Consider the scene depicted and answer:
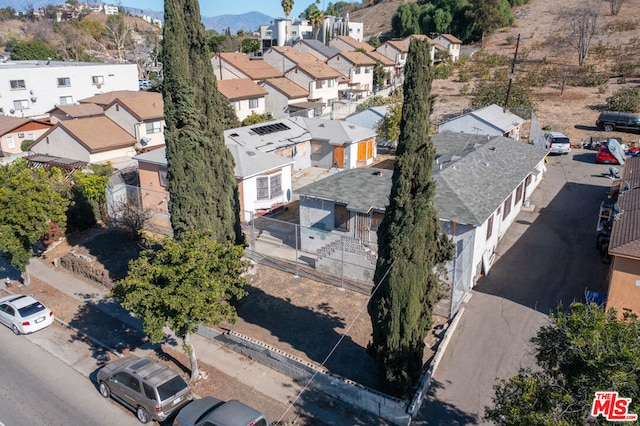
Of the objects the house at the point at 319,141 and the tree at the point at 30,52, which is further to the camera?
the tree at the point at 30,52

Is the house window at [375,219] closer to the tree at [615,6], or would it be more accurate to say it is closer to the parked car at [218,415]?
the parked car at [218,415]

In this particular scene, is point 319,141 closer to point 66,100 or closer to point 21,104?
point 66,100

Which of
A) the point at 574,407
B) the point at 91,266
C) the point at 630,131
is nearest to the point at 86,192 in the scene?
the point at 91,266

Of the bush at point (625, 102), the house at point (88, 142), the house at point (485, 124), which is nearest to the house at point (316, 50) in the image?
the house at point (485, 124)

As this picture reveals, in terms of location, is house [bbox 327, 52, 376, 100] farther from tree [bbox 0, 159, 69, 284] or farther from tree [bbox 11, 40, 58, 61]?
tree [bbox 11, 40, 58, 61]

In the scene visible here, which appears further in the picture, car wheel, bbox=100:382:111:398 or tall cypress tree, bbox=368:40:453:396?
car wheel, bbox=100:382:111:398

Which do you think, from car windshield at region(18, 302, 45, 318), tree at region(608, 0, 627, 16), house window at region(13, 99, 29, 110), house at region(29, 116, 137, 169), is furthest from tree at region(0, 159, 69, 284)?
tree at region(608, 0, 627, 16)

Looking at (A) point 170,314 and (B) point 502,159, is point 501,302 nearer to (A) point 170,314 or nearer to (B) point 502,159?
(B) point 502,159
